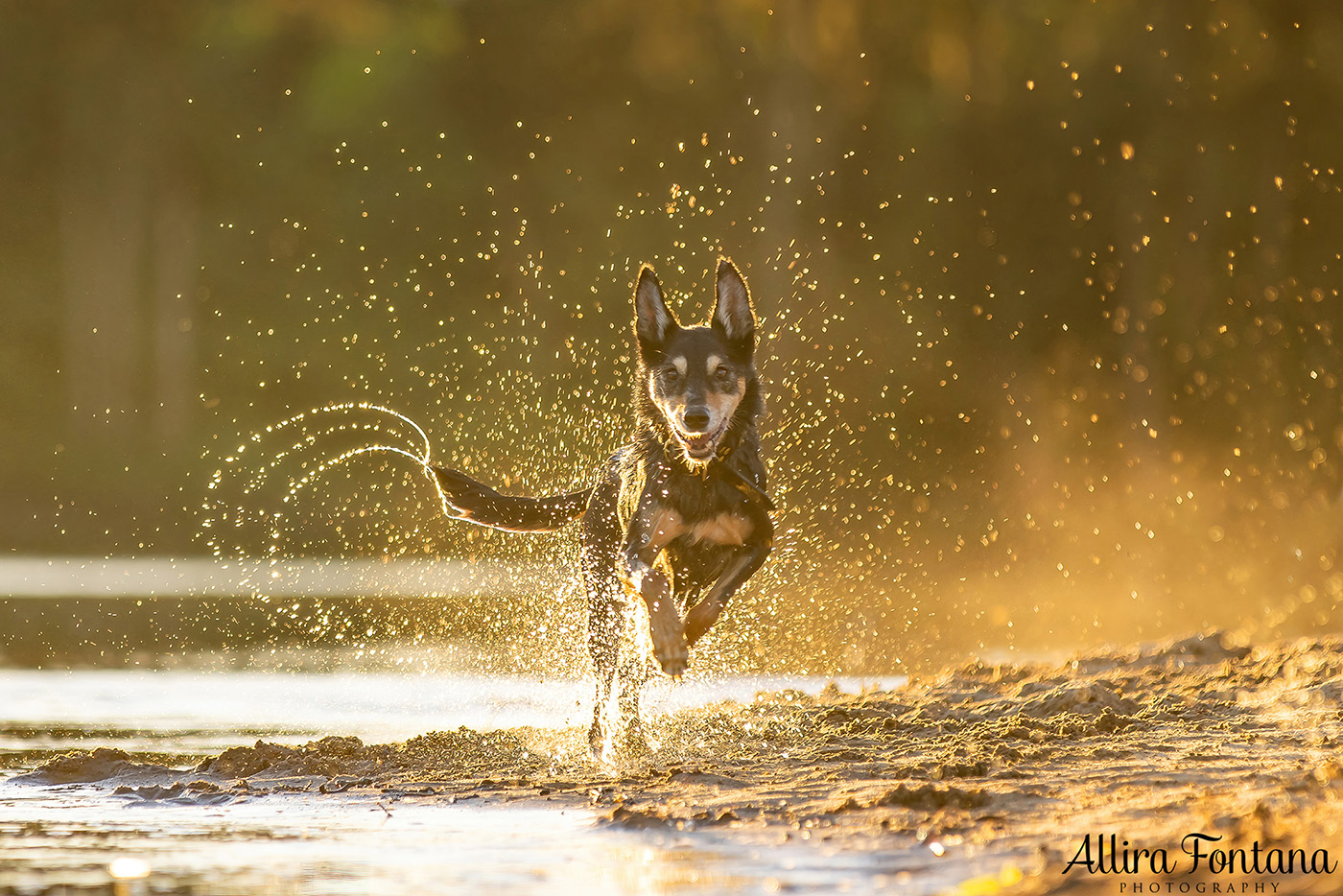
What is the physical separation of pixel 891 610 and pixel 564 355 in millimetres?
17386

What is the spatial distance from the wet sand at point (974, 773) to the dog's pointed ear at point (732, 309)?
184 cm

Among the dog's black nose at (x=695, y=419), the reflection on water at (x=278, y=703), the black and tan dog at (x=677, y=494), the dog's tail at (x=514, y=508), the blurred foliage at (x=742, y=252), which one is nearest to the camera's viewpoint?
the dog's black nose at (x=695, y=419)

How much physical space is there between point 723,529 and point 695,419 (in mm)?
550

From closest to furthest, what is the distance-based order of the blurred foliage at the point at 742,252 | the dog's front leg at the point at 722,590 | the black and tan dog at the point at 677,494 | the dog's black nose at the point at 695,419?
the dog's front leg at the point at 722,590, the dog's black nose at the point at 695,419, the black and tan dog at the point at 677,494, the blurred foliage at the point at 742,252

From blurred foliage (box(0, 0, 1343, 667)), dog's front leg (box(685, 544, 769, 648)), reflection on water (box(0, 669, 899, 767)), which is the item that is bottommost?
reflection on water (box(0, 669, 899, 767))

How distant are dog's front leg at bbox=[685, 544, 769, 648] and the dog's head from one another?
454 mm

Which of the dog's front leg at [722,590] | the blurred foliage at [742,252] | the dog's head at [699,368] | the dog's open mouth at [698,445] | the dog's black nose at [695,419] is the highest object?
the blurred foliage at [742,252]

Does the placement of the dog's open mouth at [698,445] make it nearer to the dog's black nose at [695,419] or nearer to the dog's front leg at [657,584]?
the dog's black nose at [695,419]

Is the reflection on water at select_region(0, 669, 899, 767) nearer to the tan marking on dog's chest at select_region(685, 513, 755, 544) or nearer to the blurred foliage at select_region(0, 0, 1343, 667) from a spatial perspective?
the tan marking on dog's chest at select_region(685, 513, 755, 544)

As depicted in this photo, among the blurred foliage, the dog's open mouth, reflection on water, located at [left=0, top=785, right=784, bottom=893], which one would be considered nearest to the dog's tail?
the dog's open mouth

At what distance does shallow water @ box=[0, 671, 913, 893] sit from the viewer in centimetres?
479

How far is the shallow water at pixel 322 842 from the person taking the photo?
4.79m

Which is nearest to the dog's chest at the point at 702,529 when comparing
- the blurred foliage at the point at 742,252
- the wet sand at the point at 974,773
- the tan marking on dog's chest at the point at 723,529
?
the tan marking on dog's chest at the point at 723,529

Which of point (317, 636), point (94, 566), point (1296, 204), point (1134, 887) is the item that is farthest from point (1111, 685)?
point (1296, 204)
